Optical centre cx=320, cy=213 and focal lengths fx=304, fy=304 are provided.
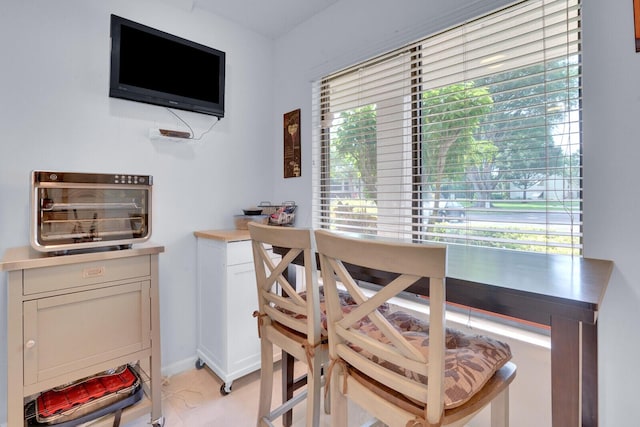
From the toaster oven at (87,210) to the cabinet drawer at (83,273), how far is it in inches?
3.8

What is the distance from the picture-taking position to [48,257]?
130 cm

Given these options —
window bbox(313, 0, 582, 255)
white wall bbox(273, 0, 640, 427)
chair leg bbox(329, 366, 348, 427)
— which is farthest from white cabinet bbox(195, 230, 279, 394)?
white wall bbox(273, 0, 640, 427)

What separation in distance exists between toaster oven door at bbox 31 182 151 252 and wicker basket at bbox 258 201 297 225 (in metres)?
0.89

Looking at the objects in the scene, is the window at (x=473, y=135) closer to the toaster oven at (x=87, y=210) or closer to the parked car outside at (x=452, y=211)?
the parked car outside at (x=452, y=211)

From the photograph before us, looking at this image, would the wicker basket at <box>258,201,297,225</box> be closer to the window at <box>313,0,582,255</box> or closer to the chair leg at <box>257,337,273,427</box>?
the window at <box>313,0,582,255</box>

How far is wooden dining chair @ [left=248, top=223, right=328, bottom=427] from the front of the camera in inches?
42.4

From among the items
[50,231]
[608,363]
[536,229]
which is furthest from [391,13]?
[50,231]

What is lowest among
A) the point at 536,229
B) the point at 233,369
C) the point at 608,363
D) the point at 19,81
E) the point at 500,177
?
the point at 233,369

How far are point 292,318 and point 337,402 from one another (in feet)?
1.11

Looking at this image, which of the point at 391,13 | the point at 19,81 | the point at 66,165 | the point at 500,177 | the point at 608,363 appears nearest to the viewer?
the point at 608,363

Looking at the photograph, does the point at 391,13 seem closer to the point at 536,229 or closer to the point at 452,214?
the point at 452,214

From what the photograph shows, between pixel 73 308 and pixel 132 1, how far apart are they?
186cm

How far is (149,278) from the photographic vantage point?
155 centimetres

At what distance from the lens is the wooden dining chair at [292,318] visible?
3.53ft
